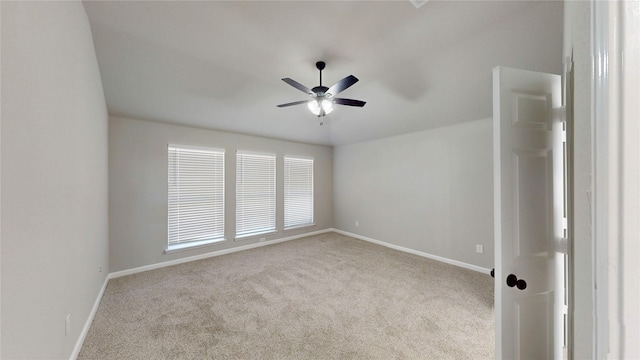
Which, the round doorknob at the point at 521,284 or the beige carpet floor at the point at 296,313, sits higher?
the round doorknob at the point at 521,284

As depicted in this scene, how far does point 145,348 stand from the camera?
192cm

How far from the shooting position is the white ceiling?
1940 millimetres

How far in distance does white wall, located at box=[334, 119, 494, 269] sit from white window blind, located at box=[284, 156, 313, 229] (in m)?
0.94

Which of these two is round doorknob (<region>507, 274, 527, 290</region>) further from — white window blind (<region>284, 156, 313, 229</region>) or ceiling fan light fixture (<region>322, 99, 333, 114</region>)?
white window blind (<region>284, 156, 313, 229</region>)

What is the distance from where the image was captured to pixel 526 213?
1144mm

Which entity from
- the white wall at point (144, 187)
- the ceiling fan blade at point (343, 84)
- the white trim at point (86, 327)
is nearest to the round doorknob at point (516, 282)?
the ceiling fan blade at point (343, 84)

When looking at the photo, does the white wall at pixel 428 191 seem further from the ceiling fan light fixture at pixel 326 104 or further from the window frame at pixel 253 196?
the ceiling fan light fixture at pixel 326 104

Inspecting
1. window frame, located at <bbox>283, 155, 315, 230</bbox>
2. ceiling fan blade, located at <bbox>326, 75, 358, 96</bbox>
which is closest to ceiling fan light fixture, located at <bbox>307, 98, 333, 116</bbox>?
ceiling fan blade, located at <bbox>326, 75, 358, 96</bbox>

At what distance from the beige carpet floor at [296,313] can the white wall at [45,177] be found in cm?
57

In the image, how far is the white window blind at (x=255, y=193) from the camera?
14.8 feet

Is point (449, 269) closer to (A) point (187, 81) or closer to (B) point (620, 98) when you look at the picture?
(B) point (620, 98)

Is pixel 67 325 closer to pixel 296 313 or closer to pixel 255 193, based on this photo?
pixel 296 313

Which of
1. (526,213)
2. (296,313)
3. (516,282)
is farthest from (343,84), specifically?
(296,313)

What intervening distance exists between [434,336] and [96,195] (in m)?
3.69
